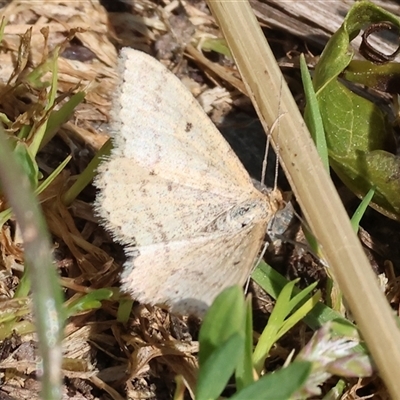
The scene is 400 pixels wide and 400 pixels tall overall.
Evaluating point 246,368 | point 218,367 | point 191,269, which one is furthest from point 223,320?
point 191,269

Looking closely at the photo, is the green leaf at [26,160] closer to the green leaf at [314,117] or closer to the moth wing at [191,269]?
the moth wing at [191,269]

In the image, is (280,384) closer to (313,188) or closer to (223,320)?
(223,320)

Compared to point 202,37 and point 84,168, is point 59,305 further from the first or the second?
point 202,37

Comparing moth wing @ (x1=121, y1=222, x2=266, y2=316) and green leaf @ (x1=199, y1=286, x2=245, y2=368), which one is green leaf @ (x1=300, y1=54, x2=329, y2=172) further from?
green leaf @ (x1=199, y1=286, x2=245, y2=368)

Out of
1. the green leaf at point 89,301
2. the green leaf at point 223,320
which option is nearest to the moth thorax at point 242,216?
the green leaf at point 89,301

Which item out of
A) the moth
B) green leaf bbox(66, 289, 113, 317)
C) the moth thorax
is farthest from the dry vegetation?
the moth thorax

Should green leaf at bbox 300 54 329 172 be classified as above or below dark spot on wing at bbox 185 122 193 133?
above
